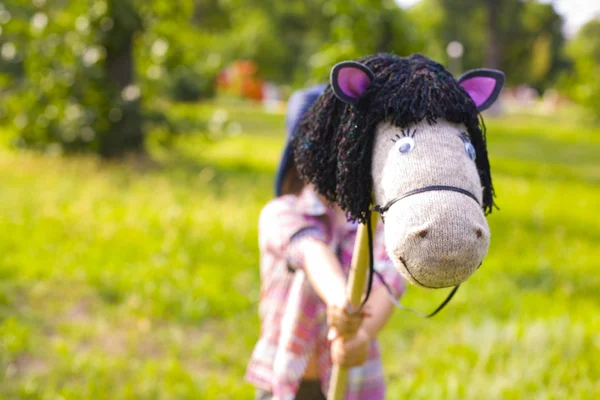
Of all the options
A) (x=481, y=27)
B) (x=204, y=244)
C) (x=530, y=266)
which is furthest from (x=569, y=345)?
(x=481, y=27)

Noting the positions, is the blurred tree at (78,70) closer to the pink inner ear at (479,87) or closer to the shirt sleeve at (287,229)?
the shirt sleeve at (287,229)

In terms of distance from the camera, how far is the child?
1535 mm

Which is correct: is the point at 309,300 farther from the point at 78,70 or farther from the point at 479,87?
the point at 78,70

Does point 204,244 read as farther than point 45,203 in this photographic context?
No

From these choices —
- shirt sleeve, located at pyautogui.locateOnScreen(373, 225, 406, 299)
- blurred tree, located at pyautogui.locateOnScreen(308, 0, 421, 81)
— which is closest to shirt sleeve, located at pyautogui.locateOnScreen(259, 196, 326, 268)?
shirt sleeve, located at pyautogui.locateOnScreen(373, 225, 406, 299)

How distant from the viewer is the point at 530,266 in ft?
15.2

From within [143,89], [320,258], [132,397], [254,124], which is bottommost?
[254,124]

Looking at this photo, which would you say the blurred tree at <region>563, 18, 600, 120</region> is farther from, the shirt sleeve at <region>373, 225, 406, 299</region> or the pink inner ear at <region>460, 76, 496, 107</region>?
the pink inner ear at <region>460, 76, 496, 107</region>

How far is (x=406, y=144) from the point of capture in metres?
1.22

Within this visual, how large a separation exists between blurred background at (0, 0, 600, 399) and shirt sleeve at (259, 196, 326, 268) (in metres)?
1.37

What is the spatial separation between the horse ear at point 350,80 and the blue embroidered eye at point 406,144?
133mm

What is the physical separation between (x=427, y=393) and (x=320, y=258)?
158cm

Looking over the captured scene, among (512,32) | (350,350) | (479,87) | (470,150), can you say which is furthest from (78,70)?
(512,32)

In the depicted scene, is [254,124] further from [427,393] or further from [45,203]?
[427,393]
